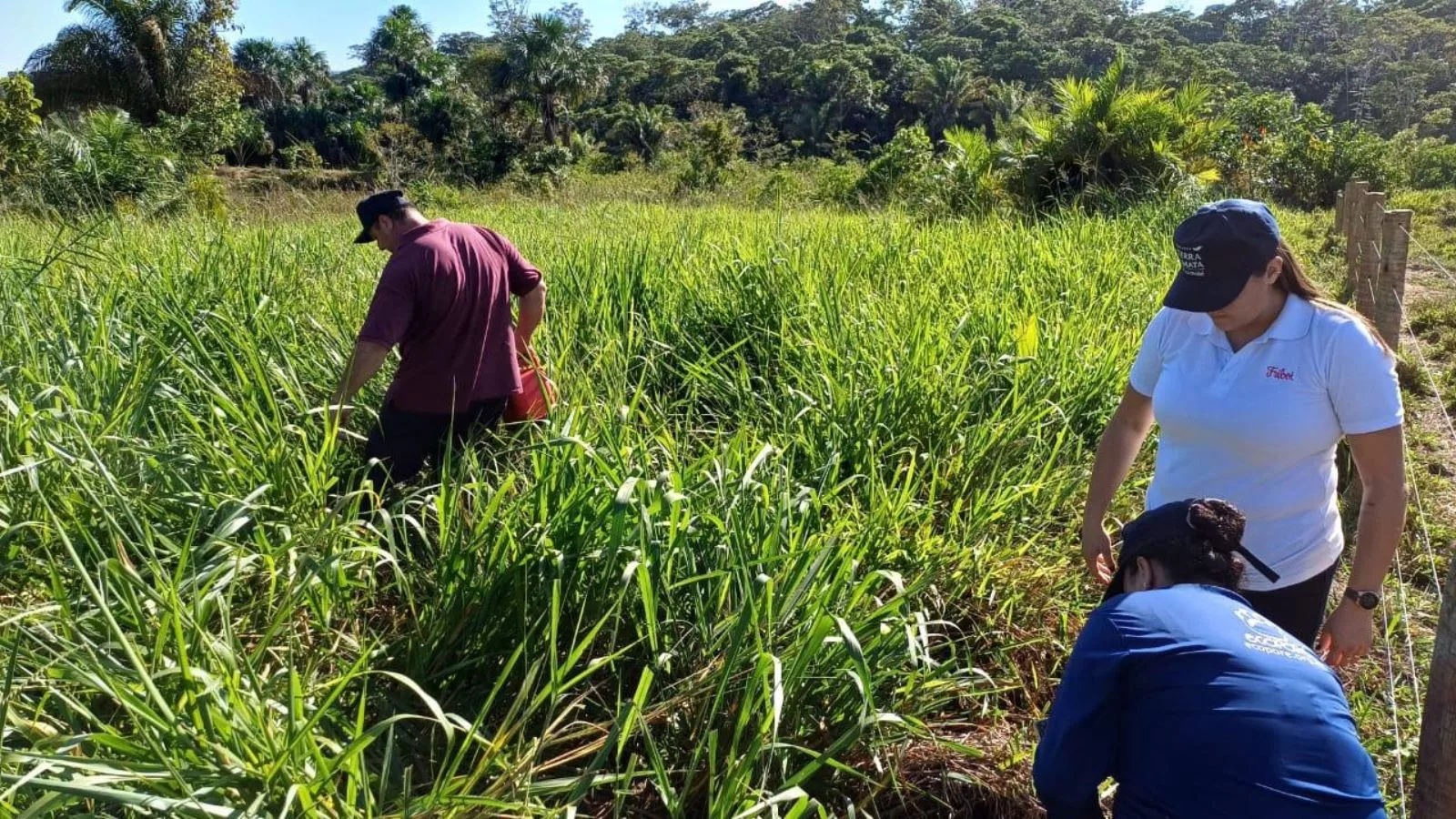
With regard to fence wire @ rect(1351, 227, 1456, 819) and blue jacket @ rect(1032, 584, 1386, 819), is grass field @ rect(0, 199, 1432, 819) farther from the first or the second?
blue jacket @ rect(1032, 584, 1386, 819)

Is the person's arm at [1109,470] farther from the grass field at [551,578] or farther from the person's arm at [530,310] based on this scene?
the person's arm at [530,310]

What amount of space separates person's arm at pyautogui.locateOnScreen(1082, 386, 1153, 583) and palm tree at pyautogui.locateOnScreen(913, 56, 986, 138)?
51.1 metres

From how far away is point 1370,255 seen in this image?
4.88m

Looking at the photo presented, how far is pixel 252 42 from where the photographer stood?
6050 centimetres

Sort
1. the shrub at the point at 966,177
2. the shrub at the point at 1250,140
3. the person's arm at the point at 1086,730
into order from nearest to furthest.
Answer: the person's arm at the point at 1086,730
the shrub at the point at 966,177
the shrub at the point at 1250,140

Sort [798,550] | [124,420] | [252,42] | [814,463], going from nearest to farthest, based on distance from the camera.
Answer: [798,550], [124,420], [814,463], [252,42]

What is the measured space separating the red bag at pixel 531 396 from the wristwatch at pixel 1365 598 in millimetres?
2274

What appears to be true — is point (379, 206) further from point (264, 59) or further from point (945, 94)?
point (264, 59)

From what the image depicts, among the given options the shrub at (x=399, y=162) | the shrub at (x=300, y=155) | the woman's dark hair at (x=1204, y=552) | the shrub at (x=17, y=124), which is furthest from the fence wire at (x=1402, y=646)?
the shrub at (x=17, y=124)

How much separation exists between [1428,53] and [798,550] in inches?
2442

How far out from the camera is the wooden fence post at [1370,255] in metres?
4.74

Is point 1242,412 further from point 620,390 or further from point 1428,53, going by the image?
point 1428,53

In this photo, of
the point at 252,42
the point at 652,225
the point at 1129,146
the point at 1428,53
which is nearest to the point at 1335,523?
the point at 652,225

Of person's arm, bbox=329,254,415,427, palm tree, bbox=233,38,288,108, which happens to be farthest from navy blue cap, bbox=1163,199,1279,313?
palm tree, bbox=233,38,288,108
